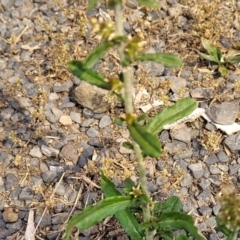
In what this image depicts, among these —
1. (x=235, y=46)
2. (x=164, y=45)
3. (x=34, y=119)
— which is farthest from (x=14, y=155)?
(x=235, y=46)

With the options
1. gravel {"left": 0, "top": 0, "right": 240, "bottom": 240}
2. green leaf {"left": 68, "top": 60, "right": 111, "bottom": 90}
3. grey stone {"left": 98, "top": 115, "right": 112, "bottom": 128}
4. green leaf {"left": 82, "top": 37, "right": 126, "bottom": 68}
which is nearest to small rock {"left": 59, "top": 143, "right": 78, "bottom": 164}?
gravel {"left": 0, "top": 0, "right": 240, "bottom": 240}

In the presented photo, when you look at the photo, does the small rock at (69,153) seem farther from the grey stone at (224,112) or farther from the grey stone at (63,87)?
the grey stone at (224,112)

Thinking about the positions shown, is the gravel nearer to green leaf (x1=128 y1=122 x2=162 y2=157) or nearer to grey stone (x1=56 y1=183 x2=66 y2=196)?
grey stone (x1=56 y1=183 x2=66 y2=196)

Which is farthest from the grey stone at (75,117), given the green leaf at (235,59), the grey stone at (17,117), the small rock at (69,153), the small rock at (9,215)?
the green leaf at (235,59)

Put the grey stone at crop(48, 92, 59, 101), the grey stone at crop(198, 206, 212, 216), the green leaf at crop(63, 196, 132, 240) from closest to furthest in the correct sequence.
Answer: the green leaf at crop(63, 196, 132, 240) < the grey stone at crop(198, 206, 212, 216) < the grey stone at crop(48, 92, 59, 101)

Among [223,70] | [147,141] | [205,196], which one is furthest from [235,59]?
[147,141]

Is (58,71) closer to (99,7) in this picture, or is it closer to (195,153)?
(99,7)

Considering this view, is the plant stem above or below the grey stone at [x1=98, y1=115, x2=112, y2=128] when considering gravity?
above

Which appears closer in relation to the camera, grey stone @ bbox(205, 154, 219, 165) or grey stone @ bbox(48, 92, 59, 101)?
grey stone @ bbox(205, 154, 219, 165)
